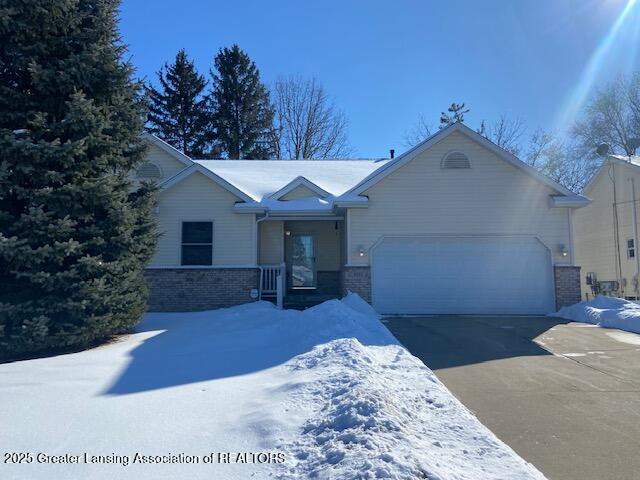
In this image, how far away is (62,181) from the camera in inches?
311

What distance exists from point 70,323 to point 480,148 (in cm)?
1195

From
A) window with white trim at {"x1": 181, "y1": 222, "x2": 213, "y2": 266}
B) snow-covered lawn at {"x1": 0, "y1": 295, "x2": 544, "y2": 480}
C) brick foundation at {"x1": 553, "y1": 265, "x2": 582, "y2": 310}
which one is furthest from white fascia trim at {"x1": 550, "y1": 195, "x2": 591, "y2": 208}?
window with white trim at {"x1": 181, "y1": 222, "x2": 213, "y2": 266}

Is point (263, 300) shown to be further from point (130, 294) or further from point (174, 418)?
point (174, 418)

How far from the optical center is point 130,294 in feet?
29.4

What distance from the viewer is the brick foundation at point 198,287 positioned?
1412cm

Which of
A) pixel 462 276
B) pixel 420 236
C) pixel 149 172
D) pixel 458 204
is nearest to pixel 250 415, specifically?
pixel 420 236

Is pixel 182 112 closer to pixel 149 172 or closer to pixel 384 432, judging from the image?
pixel 149 172

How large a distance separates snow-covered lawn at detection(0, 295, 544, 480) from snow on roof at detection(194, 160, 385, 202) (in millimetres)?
8912

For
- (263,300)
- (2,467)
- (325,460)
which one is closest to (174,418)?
(2,467)

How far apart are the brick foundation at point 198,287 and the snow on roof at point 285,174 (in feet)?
8.72

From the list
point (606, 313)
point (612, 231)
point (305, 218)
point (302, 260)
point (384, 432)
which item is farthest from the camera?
point (612, 231)

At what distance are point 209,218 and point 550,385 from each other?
36.2ft

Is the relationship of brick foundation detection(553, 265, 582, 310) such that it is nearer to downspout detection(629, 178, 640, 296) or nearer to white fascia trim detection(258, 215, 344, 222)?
downspout detection(629, 178, 640, 296)

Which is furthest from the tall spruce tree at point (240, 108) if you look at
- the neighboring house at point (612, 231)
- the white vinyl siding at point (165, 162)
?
the neighboring house at point (612, 231)
